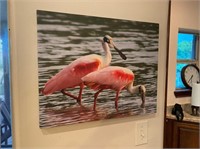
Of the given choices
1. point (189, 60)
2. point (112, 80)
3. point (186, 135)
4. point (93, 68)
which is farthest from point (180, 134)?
point (93, 68)

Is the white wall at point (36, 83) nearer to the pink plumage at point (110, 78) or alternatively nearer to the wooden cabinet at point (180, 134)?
the wooden cabinet at point (180, 134)

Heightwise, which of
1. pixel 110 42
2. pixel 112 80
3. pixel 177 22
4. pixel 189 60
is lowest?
pixel 112 80

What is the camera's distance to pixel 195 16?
5.16ft

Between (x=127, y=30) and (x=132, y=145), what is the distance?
27.7 inches

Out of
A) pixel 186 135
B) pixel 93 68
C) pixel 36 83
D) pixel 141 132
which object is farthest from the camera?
pixel 186 135

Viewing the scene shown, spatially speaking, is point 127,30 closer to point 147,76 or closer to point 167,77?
point 147,76

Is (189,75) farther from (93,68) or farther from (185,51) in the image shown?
(93,68)

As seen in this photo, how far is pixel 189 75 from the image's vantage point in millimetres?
1580

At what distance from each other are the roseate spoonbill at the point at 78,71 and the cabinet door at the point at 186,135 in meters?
0.75

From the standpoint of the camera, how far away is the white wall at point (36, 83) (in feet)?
3.35

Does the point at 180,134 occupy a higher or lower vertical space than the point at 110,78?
lower

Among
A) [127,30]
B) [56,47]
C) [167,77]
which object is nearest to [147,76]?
[167,77]

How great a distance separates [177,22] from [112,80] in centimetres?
64

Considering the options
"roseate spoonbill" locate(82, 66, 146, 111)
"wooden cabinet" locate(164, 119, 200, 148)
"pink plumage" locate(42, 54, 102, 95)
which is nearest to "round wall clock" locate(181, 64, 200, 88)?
"wooden cabinet" locate(164, 119, 200, 148)
